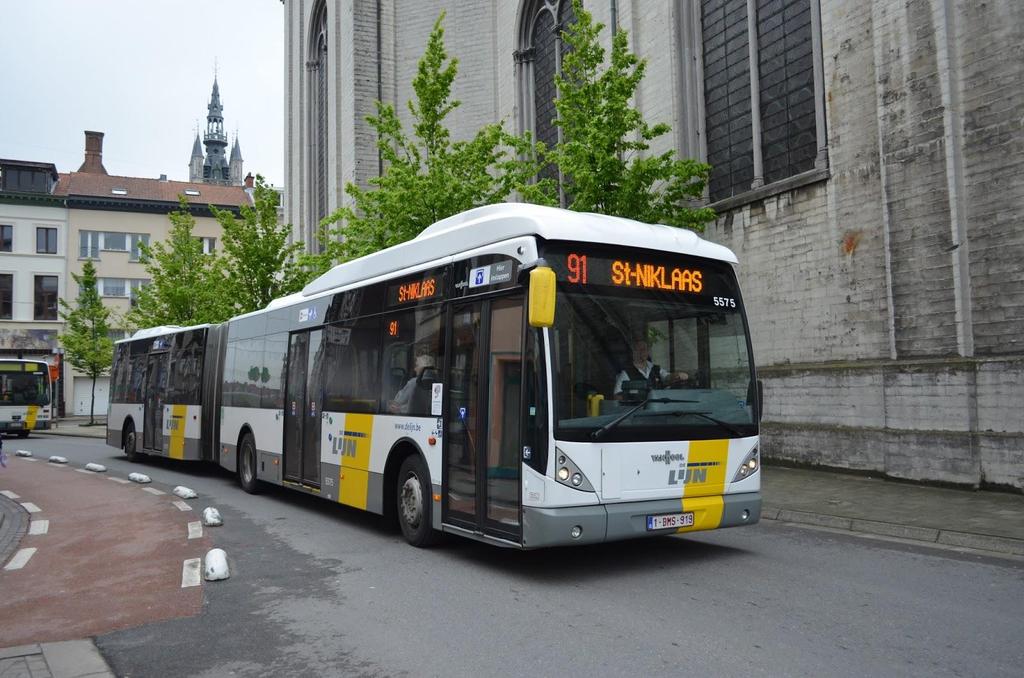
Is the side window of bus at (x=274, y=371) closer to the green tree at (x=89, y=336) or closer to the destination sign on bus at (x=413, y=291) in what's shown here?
the destination sign on bus at (x=413, y=291)

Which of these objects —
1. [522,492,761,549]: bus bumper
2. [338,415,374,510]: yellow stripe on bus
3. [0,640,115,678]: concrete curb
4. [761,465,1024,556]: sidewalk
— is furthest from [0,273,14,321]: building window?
[522,492,761,549]: bus bumper

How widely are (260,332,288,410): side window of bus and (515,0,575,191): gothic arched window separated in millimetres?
13834

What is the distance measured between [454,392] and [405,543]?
77.4 inches

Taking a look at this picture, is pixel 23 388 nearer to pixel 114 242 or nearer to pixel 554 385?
pixel 114 242

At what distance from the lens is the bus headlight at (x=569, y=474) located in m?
6.76

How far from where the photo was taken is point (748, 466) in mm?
7777

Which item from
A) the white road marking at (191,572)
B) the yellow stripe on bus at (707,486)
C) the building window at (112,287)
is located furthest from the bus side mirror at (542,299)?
the building window at (112,287)

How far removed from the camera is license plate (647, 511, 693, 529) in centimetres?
713

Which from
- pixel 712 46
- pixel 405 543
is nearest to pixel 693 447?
pixel 405 543

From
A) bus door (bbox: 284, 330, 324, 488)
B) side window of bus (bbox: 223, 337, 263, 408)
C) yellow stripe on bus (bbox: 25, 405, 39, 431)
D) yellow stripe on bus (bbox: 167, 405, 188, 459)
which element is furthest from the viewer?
yellow stripe on bus (bbox: 25, 405, 39, 431)

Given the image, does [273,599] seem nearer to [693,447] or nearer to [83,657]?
[83,657]

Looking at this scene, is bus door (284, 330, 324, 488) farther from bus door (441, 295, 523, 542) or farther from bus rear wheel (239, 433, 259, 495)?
bus door (441, 295, 523, 542)

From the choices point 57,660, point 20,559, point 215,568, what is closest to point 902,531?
point 215,568

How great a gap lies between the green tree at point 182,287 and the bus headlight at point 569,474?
25268mm
